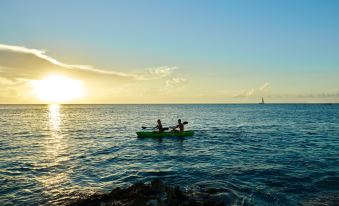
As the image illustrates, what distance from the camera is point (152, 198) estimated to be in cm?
1295

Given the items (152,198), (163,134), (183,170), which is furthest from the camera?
(163,134)

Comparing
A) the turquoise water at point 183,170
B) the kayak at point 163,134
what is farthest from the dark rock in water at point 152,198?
the kayak at point 163,134

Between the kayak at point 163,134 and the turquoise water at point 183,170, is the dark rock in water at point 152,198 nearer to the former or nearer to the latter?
the turquoise water at point 183,170

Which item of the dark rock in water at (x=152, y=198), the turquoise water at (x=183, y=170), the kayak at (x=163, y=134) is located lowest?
the turquoise water at (x=183, y=170)

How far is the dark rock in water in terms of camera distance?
40.0ft

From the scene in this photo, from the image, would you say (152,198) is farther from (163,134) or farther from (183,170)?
(163,134)

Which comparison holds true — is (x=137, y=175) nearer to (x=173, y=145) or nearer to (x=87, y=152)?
(x=87, y=152)

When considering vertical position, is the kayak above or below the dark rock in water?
above

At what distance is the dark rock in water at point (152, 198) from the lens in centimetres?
1219

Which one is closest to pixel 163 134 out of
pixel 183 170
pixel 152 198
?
pixel 183 170

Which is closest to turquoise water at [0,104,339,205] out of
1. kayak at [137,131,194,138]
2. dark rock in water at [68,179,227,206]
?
dark rock in water at [68,179,227,206]

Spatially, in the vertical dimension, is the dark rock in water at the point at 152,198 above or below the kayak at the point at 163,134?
below

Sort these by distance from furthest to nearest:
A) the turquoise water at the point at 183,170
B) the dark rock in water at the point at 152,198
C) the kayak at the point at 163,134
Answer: the kayak at the point at 163,134
the turquoise water at the point at 183,170
the dark rock in water at the point at 152,198

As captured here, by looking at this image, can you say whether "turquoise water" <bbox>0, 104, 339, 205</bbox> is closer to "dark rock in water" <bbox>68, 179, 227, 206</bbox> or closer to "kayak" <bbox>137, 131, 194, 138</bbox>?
A: "dark rock in water" <bbox>68, 179, 227, 206</bbox>
